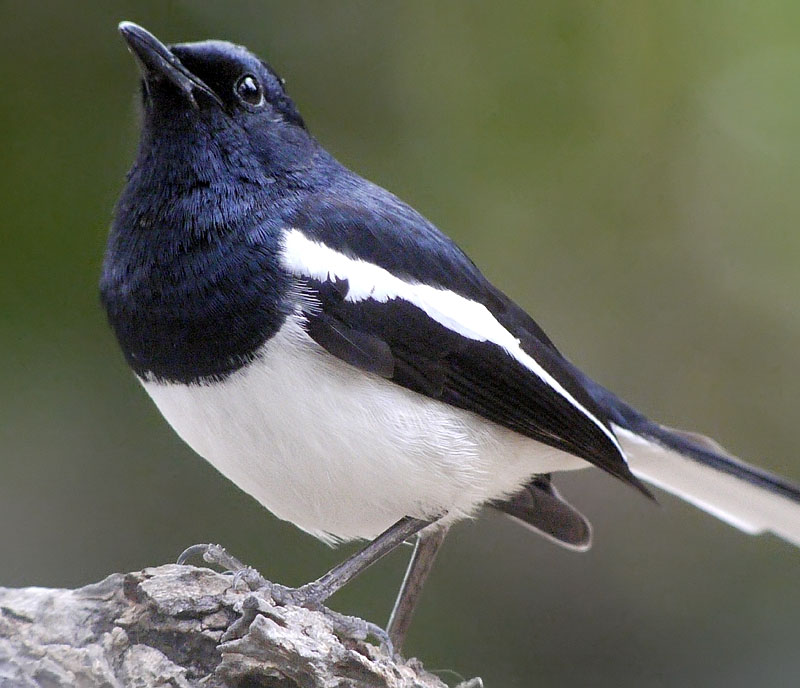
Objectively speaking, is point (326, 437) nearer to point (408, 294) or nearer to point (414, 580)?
point (408, 294)

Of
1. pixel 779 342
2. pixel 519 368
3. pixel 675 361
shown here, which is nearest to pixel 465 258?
pixel 519 368

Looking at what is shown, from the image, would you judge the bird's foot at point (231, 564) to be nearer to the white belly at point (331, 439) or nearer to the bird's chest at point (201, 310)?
the white belly at point (331, 439)

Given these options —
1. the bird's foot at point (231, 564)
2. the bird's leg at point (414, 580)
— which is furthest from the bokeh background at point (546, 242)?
the bird's foot at point (231, 564)

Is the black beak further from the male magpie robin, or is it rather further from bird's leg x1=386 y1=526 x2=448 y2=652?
bird's leg x1=386 y1=526 x2=448 y2=652

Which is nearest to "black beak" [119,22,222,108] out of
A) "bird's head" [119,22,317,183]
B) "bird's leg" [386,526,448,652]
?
"bird's head" [119,22,317,183]

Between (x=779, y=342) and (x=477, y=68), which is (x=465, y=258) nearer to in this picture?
(x=477, y=68)

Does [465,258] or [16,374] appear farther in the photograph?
[16,374]

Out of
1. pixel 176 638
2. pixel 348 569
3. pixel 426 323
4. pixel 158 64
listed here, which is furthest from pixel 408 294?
pixel 176 638
